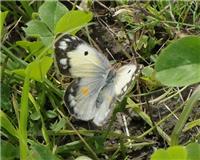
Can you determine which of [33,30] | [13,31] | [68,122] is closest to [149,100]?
[68,122]

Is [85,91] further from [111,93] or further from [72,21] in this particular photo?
[72,21]

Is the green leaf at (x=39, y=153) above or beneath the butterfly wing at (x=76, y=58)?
beneath

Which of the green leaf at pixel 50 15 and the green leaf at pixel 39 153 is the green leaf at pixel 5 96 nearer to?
the green leaf at pixel 50 15

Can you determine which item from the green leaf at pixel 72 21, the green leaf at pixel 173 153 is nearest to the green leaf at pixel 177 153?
the green leaf at pixel 173 153

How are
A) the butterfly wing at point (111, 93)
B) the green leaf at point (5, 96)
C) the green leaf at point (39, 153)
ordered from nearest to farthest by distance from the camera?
the green leaf at point (39, 153)
the butterfly wing at point (111, 93)
the green leaf at point (5, 96)

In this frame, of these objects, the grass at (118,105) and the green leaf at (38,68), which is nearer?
the green leaf at (38,68)

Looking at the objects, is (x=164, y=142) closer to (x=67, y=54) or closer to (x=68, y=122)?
(x=68, y=122)

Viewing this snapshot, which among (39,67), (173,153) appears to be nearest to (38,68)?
(39,67)
